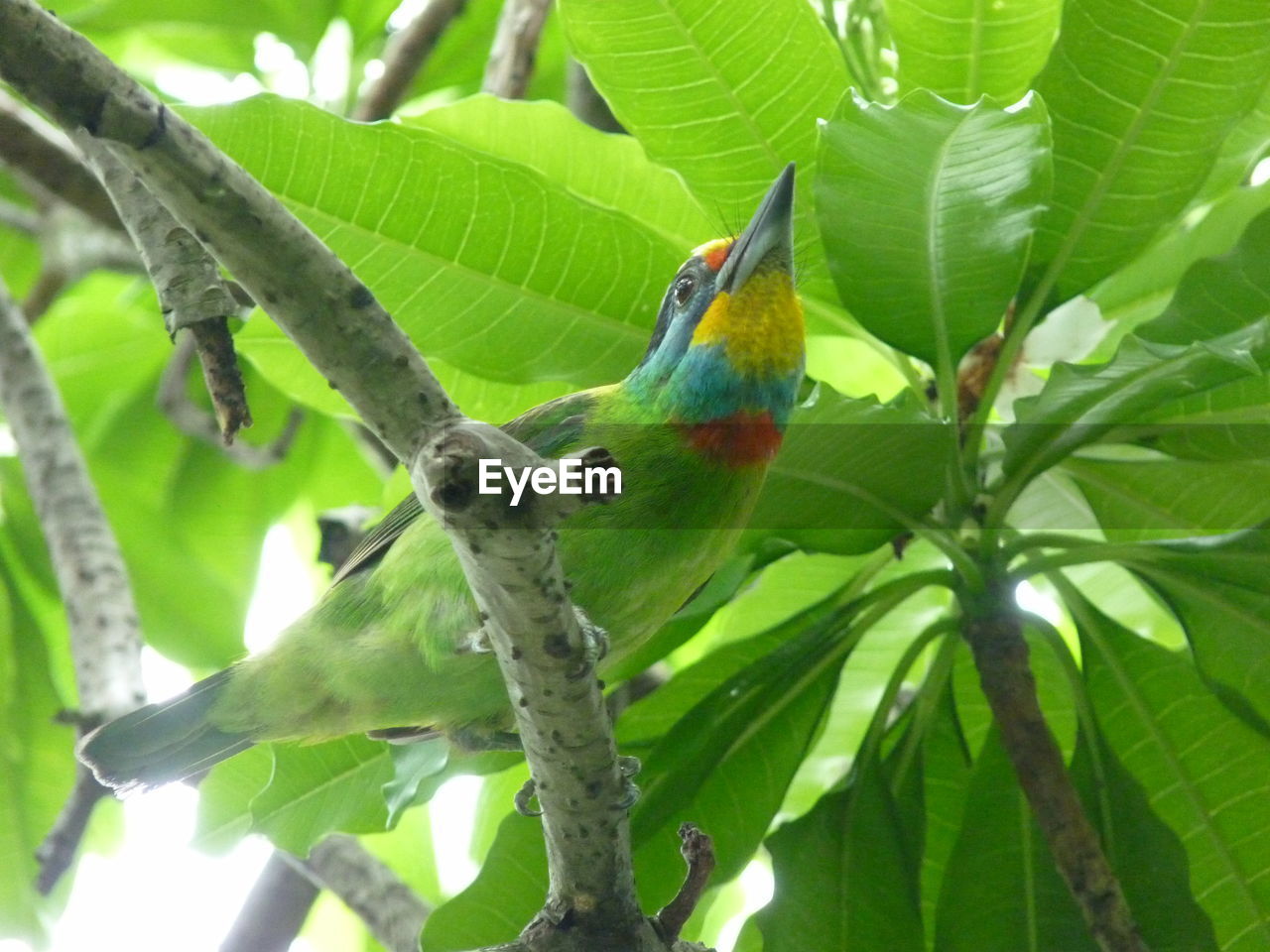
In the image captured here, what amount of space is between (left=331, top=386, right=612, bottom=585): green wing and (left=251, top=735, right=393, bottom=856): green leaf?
333 millimetres

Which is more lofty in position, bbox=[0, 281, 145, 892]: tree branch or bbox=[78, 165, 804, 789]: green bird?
bbox=[0, 281, 145, 892]: tree branch

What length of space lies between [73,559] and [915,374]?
180cm

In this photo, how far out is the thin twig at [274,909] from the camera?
2846 mm

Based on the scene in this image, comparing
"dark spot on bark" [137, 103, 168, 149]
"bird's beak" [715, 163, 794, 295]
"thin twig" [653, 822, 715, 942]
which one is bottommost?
"thin twig" [653, 822, 715, 942]

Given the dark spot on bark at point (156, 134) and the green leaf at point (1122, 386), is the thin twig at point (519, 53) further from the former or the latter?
the dark spot on bark at point (156, 134)

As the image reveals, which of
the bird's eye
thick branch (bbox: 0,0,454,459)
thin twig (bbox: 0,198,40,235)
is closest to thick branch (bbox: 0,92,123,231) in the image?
thin twig (bbox: 0,198,40,235)

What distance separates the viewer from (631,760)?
1.88 meters

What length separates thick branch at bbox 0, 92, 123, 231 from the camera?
3.22 metres

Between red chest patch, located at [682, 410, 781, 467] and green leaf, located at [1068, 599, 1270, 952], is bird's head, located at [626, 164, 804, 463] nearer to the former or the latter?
red chest patch, located at [682, 410, 781, 467]

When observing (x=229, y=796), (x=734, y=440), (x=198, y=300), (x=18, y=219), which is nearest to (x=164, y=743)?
(x=229, y=796)

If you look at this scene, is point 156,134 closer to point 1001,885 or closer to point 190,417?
point 1001,885

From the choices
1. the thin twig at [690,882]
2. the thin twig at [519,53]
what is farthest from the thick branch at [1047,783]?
the thin twig at [519,53]

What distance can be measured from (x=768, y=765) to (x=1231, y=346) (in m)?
1.00

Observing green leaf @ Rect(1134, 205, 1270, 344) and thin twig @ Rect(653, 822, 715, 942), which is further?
green leaf @ Rect(1134, 205, 1270, 344)
